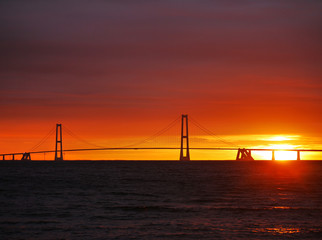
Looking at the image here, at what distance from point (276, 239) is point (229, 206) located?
1195 cm

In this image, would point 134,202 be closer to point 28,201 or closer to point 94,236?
point 28,201

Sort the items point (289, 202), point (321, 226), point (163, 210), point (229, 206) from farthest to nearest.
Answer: point (289, 202) < point (229, 206) < point (163, 210) < point (321, 226)

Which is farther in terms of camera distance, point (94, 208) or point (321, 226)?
point (94, 208)

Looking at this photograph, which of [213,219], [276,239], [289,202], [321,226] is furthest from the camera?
[289,202]

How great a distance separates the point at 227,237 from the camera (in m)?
19.4

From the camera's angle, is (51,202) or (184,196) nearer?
(51,202)

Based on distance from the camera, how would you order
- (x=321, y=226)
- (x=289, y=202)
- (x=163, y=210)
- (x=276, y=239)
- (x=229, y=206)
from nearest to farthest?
1. (x=276, y=239)
2. (x=321, y=226)
3. (x=163, y=210)
4. (x=229, y=206)
5. (x=289, y=202)

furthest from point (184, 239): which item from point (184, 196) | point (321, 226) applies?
point (184, 196)

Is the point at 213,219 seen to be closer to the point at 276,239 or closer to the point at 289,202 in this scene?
the point at 276,239

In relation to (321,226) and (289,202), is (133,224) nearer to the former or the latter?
(321,226)

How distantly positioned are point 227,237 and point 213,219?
5.20m

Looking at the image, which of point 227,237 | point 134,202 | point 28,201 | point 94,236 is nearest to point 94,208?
point 134,202

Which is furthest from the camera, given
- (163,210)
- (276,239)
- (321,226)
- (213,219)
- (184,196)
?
(184,196)

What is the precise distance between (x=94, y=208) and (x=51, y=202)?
5.39 m
